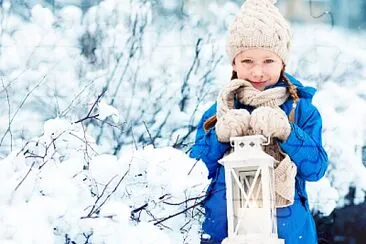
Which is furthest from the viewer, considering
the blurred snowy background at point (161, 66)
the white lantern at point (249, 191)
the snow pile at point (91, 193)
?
the blurred snowy background at point (161, 66)

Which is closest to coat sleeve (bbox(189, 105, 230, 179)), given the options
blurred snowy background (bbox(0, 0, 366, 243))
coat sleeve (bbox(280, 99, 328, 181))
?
coat sleeve (bbox(280, 99, 328, 181))

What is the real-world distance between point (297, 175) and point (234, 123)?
146 millimetres

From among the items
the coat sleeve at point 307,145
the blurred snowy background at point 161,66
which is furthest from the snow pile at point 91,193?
the blurred snowy background at point 161,66

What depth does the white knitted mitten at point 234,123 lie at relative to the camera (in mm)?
1164

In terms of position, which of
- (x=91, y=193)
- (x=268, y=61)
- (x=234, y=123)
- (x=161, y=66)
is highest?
(x=161, y=66)

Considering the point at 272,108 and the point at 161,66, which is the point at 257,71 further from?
the point at 161,66

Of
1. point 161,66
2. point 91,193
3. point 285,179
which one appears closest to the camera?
point 91,193

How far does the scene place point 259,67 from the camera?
1261 mm

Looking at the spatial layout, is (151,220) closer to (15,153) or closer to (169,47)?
(15,153)

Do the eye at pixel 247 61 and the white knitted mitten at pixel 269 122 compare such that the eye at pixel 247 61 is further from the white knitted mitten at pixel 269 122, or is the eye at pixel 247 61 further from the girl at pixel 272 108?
the white knitted mitten at pixel 269 122

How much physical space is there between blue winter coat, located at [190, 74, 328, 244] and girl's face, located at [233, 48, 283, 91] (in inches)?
0.9

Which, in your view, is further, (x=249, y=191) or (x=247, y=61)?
(x=247, y=61)

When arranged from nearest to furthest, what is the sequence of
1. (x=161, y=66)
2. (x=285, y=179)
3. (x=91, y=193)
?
(x=91, y=193) → (x=285, y=179) → (x=161, y=66)

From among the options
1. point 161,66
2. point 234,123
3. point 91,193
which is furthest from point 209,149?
point 161,66
